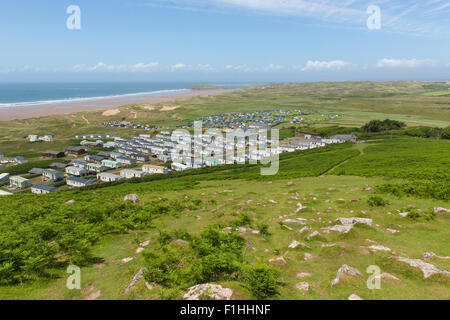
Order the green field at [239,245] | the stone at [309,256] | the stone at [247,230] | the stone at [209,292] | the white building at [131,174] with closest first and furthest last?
1. the stone at [209,292]
2. the green field at [239,245]
3. the stone at [309,256]
4. the stone at [247,230]
5. the white building at [131,174]

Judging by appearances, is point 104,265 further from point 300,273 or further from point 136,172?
point 136,172

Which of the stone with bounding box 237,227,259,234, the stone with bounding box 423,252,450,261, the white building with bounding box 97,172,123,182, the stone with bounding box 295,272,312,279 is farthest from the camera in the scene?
the white building with bounding box 97,172,123,182

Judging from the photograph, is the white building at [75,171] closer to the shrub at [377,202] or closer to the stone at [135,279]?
the stone at [135,279]

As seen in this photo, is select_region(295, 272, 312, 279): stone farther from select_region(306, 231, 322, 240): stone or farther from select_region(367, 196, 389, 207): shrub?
select_region(367, 196, 389, 207): shrub

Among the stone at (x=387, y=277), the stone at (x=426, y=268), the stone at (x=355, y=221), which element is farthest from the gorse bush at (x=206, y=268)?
the stone at (x=355, y=221)

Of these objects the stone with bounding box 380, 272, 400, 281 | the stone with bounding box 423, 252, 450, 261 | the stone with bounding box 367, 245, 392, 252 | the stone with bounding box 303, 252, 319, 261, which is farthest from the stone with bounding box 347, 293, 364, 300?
the stone with bounding box 423, 252, 450, 261

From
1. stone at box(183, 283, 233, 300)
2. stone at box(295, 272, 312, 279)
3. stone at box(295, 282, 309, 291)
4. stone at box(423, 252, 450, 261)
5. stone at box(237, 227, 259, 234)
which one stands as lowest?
stone at box(237, 227, 259, 234)

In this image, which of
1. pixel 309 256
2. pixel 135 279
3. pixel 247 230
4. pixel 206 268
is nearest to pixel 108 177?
pixel 247 230

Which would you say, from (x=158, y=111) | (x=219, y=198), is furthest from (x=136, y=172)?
(x=158, y=111)
